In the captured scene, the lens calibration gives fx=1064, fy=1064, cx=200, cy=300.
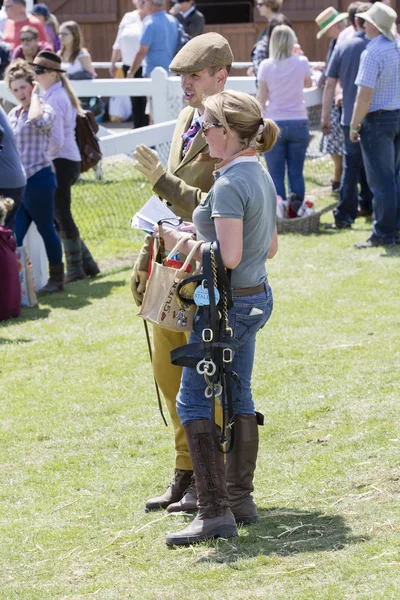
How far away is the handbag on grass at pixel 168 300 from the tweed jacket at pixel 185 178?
28 centimetres

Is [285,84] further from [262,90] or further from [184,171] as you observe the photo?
[184,171]

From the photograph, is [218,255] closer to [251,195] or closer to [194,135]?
[251,195]

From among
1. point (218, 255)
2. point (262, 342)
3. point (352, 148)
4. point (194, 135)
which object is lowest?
point (262, 342)

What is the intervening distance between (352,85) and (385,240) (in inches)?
73.8

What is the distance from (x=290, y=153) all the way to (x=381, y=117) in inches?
67.2

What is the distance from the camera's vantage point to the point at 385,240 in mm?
10234

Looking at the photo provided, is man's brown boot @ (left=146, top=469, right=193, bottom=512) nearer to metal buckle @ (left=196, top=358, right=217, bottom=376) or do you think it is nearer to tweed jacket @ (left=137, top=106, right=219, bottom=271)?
metal buckle @ (left=196, top=358, right=217, bottom=376)

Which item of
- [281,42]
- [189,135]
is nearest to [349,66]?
[281,42]

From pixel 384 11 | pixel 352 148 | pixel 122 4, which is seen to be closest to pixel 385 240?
pixel 352 148

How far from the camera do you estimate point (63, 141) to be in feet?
31.6

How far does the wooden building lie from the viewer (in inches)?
802

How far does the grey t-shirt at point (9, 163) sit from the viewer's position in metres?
8.77

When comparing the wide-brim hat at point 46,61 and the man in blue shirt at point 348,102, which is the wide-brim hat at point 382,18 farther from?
the wide-brim hat at point 46,61

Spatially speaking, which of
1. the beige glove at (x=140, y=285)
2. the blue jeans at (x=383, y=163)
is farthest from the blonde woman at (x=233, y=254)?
the blue jeans at (x=383, y=163)
